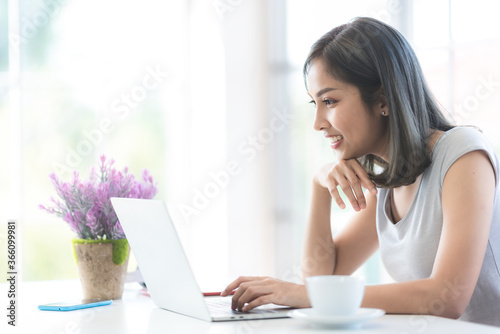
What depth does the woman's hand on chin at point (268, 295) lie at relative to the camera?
1.14 m

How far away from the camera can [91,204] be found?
1374 mm

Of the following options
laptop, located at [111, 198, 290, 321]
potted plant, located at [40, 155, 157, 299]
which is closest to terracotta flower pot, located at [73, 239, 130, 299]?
potted plant, located at [40, 155, 157, 299]

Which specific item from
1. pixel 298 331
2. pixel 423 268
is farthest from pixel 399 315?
pixel 423 268

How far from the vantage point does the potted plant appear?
4.52ft

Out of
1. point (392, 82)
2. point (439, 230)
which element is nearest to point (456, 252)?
point (439, 230)

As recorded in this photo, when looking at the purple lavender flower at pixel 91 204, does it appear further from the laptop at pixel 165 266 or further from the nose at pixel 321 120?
the nose at pixel 321 120

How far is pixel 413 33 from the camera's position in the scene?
2729 millimetres

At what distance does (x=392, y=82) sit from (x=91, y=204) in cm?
74

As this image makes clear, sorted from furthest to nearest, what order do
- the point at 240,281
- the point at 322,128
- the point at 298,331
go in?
the point at 322,128 → the point at 240,281 → the point at 298,331

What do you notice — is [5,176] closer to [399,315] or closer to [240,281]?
[240,281]

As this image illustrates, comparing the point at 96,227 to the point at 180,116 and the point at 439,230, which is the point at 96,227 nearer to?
the point at 439,230

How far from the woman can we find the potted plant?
0.32m

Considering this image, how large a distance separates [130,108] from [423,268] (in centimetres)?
307

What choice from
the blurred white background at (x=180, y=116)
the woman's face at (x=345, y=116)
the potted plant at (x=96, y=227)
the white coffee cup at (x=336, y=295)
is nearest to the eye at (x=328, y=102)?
the woman's face at (x=345, y=116)
